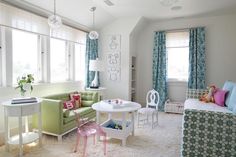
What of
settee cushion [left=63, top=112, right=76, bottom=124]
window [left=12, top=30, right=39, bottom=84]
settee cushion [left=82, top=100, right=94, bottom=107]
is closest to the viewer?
settee cushion [left=63, top=112, right=76, bottom=124]

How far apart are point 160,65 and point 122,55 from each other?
3.95 feet

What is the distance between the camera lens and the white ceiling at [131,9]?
150 inches

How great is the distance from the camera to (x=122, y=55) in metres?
5.27

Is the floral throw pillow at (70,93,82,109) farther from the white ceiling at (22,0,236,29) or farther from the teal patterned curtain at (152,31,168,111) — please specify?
the teal patterned curtain at (152,31,168,111)

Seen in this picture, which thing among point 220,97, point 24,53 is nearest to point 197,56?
point 220,97

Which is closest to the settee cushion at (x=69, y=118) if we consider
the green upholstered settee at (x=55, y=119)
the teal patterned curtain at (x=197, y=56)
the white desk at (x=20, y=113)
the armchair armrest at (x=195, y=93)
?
the green upholstered settee at (x=55, y=119)

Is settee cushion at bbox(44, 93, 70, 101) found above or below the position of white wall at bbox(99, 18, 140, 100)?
below

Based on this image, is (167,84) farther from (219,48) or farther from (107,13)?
(107,13)

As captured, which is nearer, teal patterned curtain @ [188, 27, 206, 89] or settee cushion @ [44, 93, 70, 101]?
settee cushion @ [44, 93, 70, 101]

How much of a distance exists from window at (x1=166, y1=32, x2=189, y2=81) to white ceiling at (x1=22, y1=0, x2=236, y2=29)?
62 centimetres

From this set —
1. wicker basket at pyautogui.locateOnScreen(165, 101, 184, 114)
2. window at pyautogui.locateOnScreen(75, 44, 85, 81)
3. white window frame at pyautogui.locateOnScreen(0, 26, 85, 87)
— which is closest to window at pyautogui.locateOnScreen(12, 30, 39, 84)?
white window frame at pyautogui.locateOnScreen(0, 26, 85, 87)

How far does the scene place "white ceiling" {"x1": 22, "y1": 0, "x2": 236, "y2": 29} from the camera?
3822 millimetres

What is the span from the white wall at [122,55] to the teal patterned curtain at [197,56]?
166 cm

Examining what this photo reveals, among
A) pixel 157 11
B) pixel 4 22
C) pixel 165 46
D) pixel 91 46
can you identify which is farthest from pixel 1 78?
pixel 165 46
